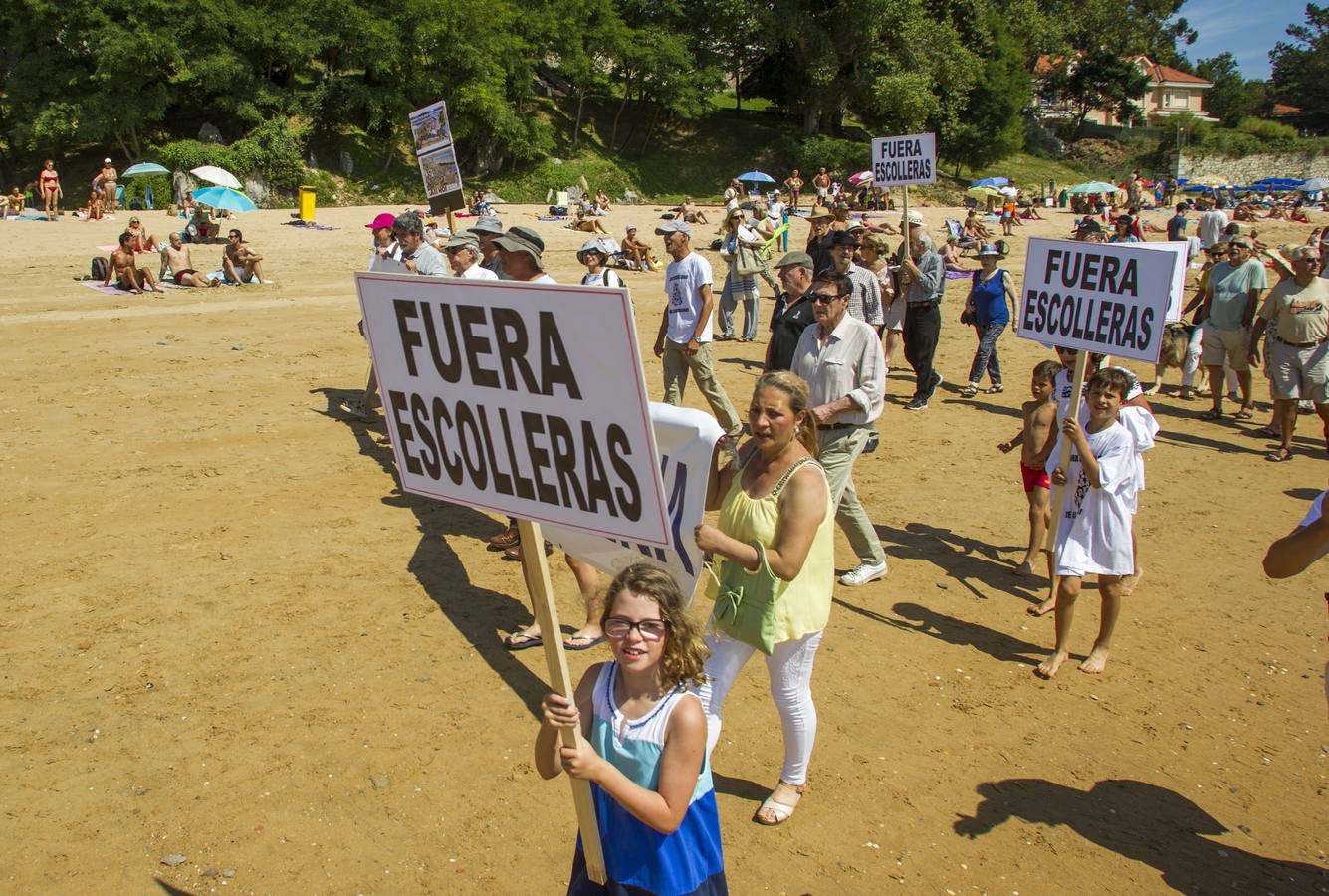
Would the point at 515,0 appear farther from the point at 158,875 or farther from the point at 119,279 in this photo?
the point at 158,875

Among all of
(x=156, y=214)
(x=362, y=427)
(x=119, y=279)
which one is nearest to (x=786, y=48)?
(x=156, y=214)

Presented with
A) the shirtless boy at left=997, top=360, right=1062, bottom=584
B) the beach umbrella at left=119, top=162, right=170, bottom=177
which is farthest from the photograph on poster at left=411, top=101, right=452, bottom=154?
the beach umbrella at left=119, top=162, right=170, bottom=177

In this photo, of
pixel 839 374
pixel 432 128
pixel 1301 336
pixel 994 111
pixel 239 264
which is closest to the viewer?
pixel 839 374

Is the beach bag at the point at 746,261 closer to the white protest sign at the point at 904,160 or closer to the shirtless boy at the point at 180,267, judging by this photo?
the white protest sign at the point at 904,160

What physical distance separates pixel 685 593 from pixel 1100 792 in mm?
2549

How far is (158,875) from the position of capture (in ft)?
13.3

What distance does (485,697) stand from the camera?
5.42m

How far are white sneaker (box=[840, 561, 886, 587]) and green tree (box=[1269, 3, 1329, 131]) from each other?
9194 centimetres

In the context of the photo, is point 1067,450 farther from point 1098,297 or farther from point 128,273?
point 128,273

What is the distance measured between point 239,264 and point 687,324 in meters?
12.8

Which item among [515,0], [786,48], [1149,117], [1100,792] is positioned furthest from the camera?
[1149,117]

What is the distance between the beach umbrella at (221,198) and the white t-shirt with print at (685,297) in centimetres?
1788

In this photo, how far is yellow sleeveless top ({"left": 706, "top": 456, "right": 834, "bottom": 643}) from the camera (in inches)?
154

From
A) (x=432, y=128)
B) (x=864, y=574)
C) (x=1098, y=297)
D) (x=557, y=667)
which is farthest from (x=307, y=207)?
(x=557, y=667)
